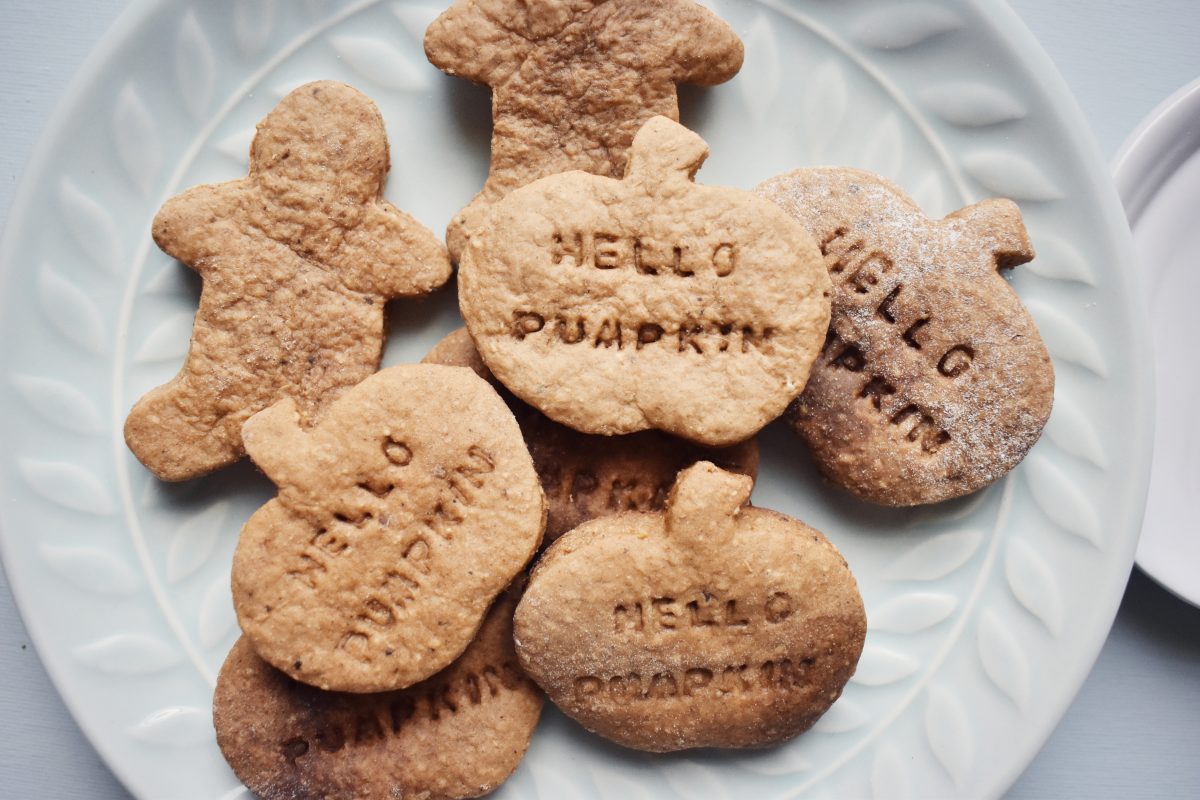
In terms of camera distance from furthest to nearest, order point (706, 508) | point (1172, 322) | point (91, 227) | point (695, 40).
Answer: point (1172, 322), point (91, 227), point (695, 40), point (706, 508)

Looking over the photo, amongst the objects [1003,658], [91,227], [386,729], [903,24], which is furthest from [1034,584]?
[91,227]

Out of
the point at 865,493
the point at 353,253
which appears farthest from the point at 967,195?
the point at 353,253

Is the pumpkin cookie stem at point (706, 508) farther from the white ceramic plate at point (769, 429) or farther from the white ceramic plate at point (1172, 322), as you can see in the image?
the white ceramic plate at point (1172, 322)

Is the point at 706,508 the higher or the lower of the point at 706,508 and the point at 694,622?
the higher

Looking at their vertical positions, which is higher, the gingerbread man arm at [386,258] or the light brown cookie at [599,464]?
the gingerbread man arm at [386,258]

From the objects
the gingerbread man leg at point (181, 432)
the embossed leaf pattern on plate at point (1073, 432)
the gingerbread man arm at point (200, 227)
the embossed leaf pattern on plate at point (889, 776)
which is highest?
the gingerbread man arm at point (200, 227)

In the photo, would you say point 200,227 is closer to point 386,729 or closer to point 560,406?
point 560,406

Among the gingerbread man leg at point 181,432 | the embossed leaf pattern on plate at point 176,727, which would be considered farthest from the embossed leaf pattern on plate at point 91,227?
the embossed leaf pattern on plate at point 176,727
